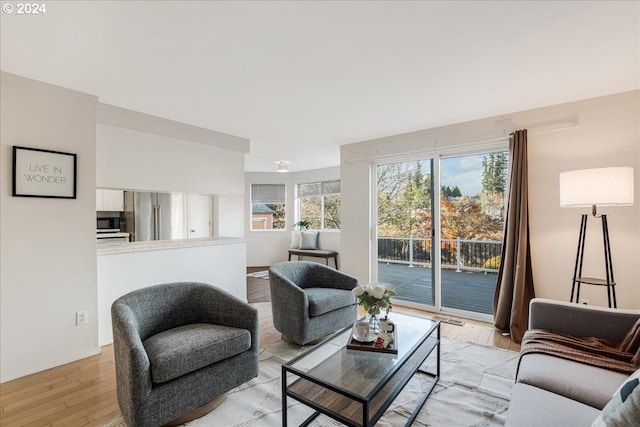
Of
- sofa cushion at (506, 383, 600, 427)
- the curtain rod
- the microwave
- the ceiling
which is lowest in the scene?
sofa cushion at (506, 383, 600, 427)

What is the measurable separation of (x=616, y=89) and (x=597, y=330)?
2.23 meters

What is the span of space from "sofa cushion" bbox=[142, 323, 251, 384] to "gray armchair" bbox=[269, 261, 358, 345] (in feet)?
2.50

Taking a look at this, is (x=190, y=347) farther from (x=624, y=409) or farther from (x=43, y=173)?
(x=43, y=173)

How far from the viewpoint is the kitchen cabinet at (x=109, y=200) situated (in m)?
4.26

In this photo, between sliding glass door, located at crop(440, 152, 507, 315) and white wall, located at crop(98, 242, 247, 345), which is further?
sliding glass door, located at crop(440, 152, 507, 315)

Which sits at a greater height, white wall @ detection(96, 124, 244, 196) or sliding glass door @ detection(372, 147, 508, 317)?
white wall @ detection(96, 124, 244, 196)

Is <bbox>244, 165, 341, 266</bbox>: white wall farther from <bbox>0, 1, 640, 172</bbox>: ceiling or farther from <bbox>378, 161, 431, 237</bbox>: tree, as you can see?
<bbox>0, 1, 640, 172</bbox>: ceiling

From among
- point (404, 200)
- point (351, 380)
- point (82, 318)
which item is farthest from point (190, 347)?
point (404, 200)

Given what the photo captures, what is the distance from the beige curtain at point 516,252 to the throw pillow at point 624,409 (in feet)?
A: 7.82

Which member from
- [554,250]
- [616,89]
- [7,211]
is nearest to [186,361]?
[7,211]

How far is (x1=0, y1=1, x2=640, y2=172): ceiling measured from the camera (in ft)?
5.40

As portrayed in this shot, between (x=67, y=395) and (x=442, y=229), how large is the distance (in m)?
4.04

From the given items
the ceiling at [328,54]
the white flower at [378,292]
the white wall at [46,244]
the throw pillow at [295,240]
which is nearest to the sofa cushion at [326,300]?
the white flower at [378,292]

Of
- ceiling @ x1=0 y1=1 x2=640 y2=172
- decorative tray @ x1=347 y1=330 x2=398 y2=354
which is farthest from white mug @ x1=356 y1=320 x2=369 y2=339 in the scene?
ceiling @ x1=0 y1=1 x2=640 y2=172
